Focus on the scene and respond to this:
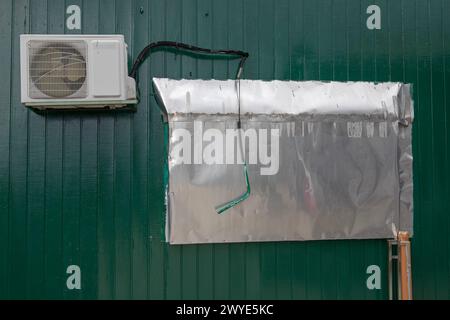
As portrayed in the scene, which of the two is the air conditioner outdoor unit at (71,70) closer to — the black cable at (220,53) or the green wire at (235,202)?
the black cable at (220,53)

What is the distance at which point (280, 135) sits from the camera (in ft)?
10.2

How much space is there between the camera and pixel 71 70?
9.14ft

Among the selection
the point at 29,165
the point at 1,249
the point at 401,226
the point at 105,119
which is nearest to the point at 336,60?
the point at 401,226

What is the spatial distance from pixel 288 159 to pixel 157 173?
971mm

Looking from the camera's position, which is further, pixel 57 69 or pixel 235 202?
pixel 235 202

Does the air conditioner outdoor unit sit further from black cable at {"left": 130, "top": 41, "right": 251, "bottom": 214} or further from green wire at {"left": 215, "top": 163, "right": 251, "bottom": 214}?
green wire at {"left": 215, "top": 163, "right": 251, "bottom": 214}

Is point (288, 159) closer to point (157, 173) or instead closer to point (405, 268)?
point (157, 173)

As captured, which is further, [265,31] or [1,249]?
[265,31]

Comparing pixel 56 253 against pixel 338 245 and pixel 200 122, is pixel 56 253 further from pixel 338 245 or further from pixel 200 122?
pixel 338 245

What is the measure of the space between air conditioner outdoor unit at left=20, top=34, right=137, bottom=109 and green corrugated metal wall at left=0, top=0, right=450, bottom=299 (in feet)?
0.96

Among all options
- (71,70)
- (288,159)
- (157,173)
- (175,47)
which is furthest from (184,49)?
(288,159)

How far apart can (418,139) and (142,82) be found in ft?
7.10

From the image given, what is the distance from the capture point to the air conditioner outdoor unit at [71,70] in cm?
276

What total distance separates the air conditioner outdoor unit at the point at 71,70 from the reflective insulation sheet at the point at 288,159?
0.38 meters
